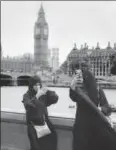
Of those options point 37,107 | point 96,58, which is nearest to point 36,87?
point 37,107

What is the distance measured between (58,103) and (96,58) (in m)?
0.65

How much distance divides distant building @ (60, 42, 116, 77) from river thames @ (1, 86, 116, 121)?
21 centimetres

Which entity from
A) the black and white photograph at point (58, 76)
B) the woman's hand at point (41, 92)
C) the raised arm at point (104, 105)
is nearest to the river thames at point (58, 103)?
the black and white photograph at point (58, 76)

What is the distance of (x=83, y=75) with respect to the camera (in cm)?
197

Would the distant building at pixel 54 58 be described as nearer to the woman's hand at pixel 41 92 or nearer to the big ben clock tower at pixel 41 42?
the big ben clock tower at pixel 41 42

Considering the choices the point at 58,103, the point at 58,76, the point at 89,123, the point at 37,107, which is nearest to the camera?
the point at 89,123

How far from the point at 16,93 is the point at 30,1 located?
3.77ft

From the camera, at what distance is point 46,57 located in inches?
119

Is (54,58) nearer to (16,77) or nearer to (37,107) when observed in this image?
(16,77)

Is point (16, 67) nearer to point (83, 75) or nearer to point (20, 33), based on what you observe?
point (20, 33)

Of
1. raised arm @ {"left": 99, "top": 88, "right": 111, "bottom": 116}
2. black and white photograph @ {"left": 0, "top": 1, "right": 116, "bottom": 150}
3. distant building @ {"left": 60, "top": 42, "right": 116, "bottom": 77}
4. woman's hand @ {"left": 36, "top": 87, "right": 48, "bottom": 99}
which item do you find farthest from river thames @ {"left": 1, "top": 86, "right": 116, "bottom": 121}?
woman's hand @ {"left": 36, "top": 87, "right": 48, "bottom": 99}

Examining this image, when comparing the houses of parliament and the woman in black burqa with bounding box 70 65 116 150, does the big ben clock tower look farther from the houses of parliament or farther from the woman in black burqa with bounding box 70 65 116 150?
the woman in black burqa with bounding box 70 65 116 150

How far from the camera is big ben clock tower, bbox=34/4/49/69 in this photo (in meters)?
2.97

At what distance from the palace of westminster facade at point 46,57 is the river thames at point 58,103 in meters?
0.23
